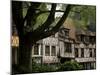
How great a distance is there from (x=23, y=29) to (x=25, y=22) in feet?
0.27

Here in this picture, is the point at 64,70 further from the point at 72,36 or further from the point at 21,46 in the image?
the point at 21,46

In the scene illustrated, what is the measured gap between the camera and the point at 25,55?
8.21 feet

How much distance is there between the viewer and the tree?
2.46 m

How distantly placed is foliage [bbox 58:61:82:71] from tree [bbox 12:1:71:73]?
38 cm

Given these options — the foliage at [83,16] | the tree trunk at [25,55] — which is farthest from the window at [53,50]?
the foliage at [83,16]

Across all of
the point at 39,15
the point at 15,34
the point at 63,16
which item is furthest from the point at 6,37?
the point at 63,16

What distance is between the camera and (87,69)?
2.72 meters

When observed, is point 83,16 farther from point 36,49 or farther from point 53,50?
point 36,49

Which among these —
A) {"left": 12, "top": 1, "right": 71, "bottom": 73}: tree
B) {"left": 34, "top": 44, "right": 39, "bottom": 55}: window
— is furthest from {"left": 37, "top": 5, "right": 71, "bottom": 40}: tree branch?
{"left": 34, "top": 44, "right": 39, "bottom": 55}: window

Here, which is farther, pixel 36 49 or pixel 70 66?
pixel 70 66

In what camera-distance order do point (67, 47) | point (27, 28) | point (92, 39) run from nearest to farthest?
point (27, 28) < point (67, 47) < point (92, 39)

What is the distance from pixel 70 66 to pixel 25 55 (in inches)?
21.9

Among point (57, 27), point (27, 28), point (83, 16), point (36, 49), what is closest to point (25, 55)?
point (36, 49)

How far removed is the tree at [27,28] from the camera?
2.46 meters
